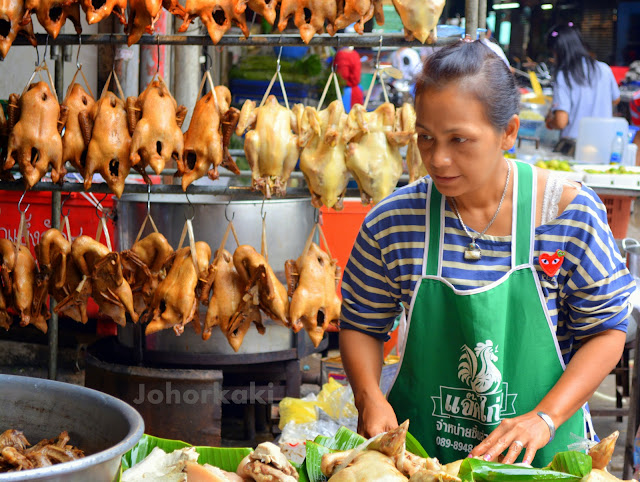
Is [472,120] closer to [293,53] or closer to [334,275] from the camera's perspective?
[334,275]

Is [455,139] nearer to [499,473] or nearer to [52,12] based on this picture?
[499,473]

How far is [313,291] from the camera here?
3.09 meters

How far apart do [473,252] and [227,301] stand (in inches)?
52.9

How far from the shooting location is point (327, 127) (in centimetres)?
305

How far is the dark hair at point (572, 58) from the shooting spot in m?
8.06

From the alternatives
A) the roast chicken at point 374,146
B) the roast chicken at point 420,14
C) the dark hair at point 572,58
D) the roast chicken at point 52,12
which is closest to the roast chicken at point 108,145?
the roast chicken at point 52,12

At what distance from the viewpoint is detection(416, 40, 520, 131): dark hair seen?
1826mm

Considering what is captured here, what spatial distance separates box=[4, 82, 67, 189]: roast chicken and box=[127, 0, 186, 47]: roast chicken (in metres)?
0.42

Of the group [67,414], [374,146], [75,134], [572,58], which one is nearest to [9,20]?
[75,134]

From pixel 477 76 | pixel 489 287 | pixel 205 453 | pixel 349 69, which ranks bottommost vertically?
pixel 205 453

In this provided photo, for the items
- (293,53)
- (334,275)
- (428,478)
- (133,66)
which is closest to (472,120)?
(428,478)

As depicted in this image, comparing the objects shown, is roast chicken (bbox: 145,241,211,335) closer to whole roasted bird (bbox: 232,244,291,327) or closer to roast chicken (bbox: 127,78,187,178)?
whole roasted bird (bbox: 232,244,291,327)

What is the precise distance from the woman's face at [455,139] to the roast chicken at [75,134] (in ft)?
5.43

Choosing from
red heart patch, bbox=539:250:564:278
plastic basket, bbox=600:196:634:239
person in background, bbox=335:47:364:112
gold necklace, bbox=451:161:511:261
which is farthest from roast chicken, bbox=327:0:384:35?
person in background, bbox=335:47:364:112
